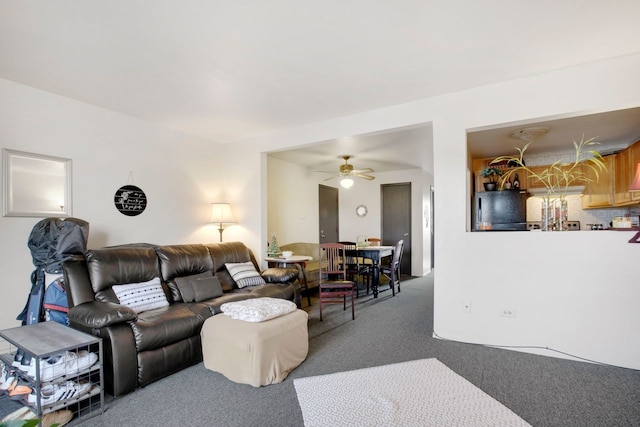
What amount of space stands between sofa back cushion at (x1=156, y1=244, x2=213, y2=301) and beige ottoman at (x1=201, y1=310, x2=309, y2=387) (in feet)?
2.91

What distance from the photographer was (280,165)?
6.05m

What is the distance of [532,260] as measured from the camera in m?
3.01

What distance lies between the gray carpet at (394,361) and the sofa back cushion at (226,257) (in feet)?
3.81

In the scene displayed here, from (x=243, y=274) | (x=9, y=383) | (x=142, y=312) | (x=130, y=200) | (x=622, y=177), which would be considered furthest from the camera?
(x=622, y=177)

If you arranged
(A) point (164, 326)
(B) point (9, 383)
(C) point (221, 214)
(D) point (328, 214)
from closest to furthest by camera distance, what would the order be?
(B) point (9, 383)
(A) point (164, 326)
(C) point (221, 214)
(D) point (328, 214)

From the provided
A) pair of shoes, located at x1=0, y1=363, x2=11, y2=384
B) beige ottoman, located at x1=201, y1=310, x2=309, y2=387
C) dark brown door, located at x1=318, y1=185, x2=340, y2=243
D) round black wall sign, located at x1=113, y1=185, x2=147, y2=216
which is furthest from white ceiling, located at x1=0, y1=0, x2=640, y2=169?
dark brown door, located at x1=318, y1=185, x2=340, y2=243

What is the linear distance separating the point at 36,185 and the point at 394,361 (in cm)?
376

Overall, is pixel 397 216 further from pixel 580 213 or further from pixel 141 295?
pixel 141 295

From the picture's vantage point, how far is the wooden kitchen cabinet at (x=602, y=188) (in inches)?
185

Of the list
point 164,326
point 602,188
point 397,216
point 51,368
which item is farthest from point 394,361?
point 397,216

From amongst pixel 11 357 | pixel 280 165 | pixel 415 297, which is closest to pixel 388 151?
pixel 280 165

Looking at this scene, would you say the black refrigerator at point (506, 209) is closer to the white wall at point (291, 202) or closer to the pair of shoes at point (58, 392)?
the white wall at point (291, 202)

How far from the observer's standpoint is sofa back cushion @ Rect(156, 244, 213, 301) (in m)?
3.35

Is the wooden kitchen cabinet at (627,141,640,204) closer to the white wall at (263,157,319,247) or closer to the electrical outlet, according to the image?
the electrical outlet
